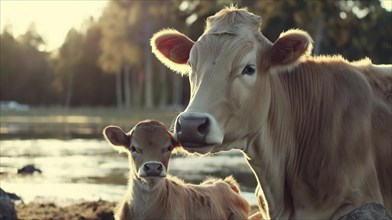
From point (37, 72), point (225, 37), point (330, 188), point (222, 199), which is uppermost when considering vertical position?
point (225, 37)

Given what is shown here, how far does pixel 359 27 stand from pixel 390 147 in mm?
45818

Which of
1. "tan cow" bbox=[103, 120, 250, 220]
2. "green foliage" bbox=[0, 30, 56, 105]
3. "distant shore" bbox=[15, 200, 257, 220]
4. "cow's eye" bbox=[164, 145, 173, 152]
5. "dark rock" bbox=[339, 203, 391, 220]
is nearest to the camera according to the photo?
"dark rock" bbox=[339, 203, 391, 220]

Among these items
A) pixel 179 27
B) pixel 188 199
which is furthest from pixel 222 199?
pixel 179 27

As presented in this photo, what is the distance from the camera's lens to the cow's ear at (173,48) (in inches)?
247

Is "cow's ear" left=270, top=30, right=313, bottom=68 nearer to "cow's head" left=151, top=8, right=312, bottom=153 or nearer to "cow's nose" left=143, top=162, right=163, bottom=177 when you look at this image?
"cow's head" left=151, top=8, right=312, bottom=153

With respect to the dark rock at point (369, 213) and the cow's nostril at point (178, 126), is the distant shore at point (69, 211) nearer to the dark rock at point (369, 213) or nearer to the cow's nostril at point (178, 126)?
the dark rock at point (369, 213)

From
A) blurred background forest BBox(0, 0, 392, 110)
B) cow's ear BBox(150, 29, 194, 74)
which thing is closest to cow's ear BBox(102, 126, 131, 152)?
cow's ear BBox(150, 29, 194, 74)

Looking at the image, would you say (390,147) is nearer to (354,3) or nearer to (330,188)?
(330,188)

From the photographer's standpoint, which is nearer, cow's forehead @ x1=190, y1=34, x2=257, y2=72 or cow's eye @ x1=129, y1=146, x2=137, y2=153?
cow's forehead @ x1=190, y1=34, x2=257, y2=72

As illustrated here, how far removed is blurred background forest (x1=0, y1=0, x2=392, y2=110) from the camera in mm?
49938

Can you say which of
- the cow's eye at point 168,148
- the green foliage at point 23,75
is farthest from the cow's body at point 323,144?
the green foliage at point 23,75

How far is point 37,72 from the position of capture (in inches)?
3602

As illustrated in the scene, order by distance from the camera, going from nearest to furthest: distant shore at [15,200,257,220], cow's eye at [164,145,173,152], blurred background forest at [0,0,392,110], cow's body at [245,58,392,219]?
cow's body at [245,58,392,219]
cow's eye at [164,145,173,152]
distant shore at [15,200,257,220]
blurred background forest at [0,0,392,110]

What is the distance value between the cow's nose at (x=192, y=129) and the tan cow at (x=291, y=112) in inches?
1.8
